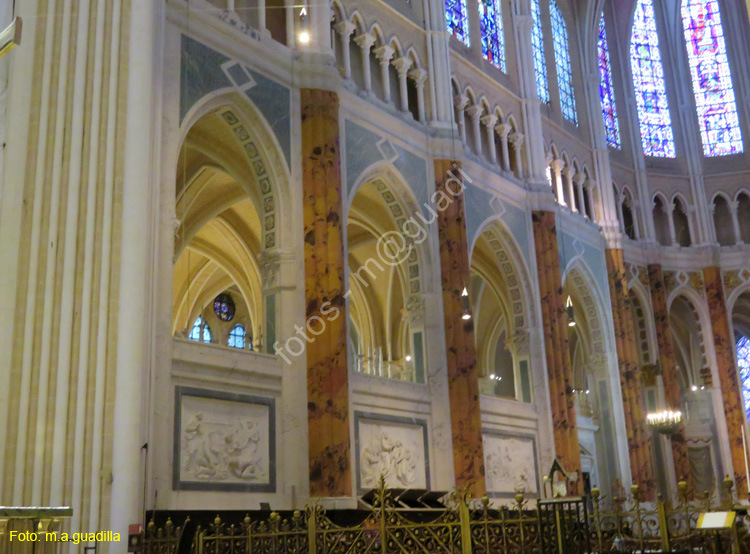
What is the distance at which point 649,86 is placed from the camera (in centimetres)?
3275

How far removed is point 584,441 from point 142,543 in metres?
17.4

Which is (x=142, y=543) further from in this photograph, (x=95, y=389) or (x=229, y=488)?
(x=229, y=488)

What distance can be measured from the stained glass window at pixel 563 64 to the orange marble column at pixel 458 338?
8.91 meters

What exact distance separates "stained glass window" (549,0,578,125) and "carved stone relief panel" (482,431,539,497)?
36.4 ft

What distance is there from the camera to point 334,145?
17.1 meters

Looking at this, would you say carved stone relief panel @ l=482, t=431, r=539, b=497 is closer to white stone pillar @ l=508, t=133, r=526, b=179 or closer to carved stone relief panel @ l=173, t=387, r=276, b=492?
carved stone relief panel @ l=173, t=387, r=276, b=492

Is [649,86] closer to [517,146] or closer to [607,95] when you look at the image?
[607,95]

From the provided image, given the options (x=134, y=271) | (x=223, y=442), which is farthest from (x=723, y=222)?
(x=134, y=271)

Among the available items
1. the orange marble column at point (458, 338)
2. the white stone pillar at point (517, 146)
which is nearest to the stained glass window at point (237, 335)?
the white stone pillar at point (517, 146)

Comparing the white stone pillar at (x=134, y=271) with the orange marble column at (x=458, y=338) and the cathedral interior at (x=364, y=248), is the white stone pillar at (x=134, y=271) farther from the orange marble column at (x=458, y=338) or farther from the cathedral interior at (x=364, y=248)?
the orange marble column at (x=458, y=338)

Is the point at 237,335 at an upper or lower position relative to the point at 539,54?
lower

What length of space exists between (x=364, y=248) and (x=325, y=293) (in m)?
11.1

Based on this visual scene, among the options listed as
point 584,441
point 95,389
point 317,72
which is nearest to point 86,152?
point 95,389

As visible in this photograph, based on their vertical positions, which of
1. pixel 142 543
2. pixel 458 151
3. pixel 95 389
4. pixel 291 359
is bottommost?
pixel 142 543
